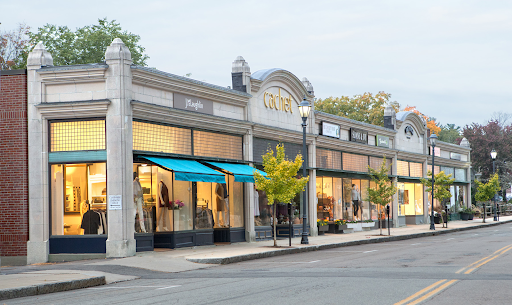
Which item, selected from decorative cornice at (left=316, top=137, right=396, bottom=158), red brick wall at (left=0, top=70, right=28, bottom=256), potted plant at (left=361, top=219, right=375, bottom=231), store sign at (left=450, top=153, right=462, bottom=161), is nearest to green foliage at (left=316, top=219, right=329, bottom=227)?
decorative cornice at (left=316, top=137, right=396, bottom=158)

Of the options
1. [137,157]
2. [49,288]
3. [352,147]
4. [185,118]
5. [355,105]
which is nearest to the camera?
[49,288]

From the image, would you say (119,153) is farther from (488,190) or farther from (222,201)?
(488,190)

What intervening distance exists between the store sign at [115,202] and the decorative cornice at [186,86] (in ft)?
13.0

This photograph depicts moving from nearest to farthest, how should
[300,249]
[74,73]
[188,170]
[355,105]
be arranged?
1. [74,73]
2. [188,170]
3. [300,249]
4. [355,105]

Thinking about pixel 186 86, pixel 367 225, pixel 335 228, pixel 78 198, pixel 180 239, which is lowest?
pixel 367 225

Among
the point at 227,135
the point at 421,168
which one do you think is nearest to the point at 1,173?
the point at 227,135

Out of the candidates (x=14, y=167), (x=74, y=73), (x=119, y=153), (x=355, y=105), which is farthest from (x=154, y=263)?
(x=355, y=105)

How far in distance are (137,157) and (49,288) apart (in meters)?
7.46

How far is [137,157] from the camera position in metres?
18.9

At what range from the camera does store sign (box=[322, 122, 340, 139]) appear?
3029 cm

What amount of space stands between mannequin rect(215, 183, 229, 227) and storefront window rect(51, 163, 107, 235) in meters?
5.74

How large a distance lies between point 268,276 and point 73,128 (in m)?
9.22

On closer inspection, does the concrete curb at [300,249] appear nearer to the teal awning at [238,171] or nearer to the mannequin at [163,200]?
the mannequin at [163,200]

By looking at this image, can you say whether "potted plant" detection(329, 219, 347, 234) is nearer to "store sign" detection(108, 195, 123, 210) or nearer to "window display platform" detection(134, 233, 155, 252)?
"window display platform" detection(134, 233, 155, 252)
